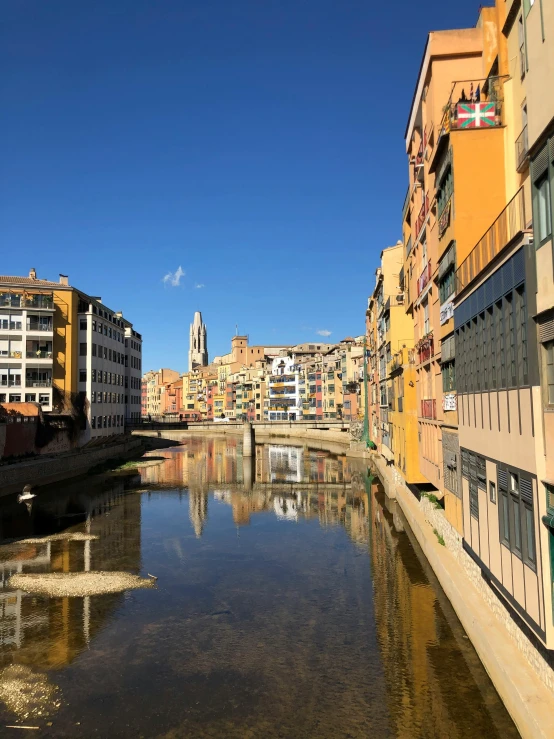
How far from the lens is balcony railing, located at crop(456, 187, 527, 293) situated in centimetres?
1325

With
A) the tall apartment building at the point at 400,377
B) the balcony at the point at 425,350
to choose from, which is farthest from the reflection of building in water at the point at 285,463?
the balcony at the point at 425,350

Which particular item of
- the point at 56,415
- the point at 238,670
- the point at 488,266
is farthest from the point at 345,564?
the point at 56,415

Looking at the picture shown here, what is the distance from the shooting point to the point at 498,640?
14.7 metres

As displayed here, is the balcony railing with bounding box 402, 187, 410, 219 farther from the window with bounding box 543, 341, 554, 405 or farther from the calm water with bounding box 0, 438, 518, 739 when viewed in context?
the window with bounding box 543, 341, 554, 405

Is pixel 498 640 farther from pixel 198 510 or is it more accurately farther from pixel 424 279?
pixel 198 510

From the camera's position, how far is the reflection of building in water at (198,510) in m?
38.9

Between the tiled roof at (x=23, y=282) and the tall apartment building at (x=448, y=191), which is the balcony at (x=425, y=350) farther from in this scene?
the tiled roof at (x=23, y=282)

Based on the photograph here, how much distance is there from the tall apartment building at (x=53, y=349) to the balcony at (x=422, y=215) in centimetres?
4774

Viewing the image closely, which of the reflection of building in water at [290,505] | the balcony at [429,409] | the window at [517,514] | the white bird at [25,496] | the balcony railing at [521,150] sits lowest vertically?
the reflection of building in water at [290,505]

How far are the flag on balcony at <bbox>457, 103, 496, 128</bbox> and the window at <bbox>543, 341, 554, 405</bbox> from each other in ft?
43.2

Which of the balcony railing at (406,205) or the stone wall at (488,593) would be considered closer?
the stone wall at (488,593)

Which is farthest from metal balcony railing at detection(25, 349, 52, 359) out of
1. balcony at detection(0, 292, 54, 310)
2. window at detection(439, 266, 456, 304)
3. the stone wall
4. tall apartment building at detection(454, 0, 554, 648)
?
tall apartment building at detection(454, 0, 554, 648)

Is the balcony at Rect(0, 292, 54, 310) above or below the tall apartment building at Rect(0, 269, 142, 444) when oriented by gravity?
above

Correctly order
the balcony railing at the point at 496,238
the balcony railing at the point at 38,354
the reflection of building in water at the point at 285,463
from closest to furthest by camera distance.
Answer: the balcony railing at the point at 496,238 < the reflection of building in water at the point at 285,463 < the balcony railing at the point at 38,354
